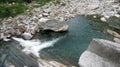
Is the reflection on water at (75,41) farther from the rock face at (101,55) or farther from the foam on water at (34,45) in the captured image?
the rock face at (101,55)

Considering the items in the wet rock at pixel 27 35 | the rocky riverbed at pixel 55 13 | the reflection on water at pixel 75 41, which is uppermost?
the rocky riverbed at pixel 55 13

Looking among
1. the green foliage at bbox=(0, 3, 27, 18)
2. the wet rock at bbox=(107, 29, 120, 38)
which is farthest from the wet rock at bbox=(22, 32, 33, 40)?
the wet rock at bbox=(107, 29, 120, 38)

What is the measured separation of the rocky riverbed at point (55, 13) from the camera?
16.5 meters

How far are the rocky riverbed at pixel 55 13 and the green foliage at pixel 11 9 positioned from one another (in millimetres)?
664

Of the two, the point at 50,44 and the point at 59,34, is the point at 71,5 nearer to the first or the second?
the point at 59,34

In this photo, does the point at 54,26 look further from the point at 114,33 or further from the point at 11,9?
the point at 11,9

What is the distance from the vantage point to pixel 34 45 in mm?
14352

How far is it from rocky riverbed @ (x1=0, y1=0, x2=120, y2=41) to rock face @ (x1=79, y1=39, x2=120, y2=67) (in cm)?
470

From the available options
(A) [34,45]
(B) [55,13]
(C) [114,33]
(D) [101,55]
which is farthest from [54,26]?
(D) [101,55]

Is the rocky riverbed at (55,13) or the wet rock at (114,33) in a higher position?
the rocky riverbed at (55,13)

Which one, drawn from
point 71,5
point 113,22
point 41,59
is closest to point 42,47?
point 41,59

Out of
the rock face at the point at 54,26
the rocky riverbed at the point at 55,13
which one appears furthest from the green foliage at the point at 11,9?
the rock face at the point at 54,26

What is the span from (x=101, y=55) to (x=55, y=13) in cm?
893

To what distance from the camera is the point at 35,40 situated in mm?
15125
